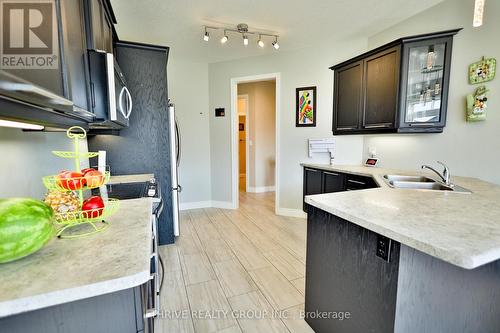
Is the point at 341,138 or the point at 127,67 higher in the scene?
the point at 127,67

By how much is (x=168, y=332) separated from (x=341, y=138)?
309 cm

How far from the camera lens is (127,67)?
2475mm

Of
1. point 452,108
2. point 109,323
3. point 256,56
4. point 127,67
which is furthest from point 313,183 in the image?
point 109,323

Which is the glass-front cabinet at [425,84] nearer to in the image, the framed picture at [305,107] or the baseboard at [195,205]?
the framed picture at [305,107]

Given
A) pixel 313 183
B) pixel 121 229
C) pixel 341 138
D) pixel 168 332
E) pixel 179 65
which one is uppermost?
pixel 179 65

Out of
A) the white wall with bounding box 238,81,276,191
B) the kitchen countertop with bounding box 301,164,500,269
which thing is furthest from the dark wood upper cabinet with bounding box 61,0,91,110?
the white wall with bounding box 238,81,276,191

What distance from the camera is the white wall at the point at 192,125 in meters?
3.96

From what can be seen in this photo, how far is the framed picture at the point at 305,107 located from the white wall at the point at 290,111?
2.6 inches

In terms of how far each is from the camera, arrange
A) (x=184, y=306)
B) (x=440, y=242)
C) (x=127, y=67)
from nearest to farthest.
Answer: (x=440, y=242)
(x=184, y=306)
(x=127, y=67)

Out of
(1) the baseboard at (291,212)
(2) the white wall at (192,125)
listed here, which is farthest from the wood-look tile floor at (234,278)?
(2) the white wall at (192,125)

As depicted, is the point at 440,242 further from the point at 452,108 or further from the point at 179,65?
the point at 179,65

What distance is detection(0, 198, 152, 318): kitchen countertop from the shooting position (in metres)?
0.52

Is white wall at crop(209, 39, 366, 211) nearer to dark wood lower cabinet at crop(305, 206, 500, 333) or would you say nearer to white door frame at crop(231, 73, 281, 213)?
white door frame at crop(231, 73, 281, 213)

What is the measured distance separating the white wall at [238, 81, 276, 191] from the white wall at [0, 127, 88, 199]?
426cm
